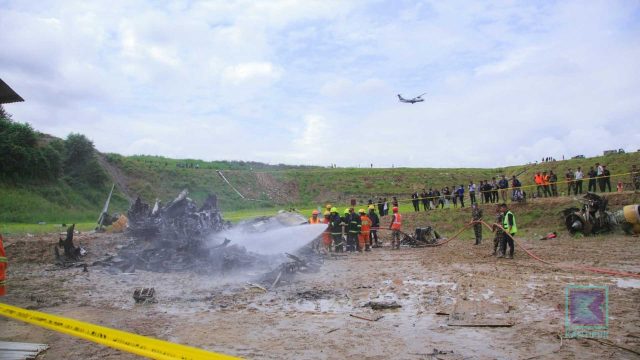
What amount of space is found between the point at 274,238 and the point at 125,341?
37.6 ft

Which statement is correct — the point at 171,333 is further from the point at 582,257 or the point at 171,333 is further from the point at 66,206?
the point at 66,206

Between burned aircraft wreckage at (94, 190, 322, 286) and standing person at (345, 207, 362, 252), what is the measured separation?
2184mm

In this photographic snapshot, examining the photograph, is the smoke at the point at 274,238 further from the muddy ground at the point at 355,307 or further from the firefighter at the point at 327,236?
the muddy ground at the point at 355,307

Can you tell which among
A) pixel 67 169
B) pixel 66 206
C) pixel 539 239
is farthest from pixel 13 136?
pixel 539 239

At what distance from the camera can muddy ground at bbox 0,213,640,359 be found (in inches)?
263

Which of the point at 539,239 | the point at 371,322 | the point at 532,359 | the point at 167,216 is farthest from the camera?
the point at 539,239

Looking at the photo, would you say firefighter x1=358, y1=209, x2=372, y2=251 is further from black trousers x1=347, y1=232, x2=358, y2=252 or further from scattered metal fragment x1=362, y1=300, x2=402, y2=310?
scattered metal fragment x1=362, y1=300, x2=402, y2=310

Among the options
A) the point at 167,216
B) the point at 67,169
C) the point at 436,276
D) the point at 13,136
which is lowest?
the point at 436,276

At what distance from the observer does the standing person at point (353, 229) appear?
18.3 metres

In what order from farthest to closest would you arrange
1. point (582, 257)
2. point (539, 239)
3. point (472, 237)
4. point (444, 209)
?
1. point (444, 209)
2. point (472, 237)
3. point (539, 239)
4. point (582, 257)

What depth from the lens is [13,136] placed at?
140 feet

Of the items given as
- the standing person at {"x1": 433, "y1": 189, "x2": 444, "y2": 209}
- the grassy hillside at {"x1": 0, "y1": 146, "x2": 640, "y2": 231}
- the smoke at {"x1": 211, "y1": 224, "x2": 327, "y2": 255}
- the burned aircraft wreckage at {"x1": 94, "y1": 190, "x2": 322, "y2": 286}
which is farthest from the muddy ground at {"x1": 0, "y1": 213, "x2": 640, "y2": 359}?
the grassy hillside at {"x1": 0, "y1": 146, "x2": 640, "y2": 231}

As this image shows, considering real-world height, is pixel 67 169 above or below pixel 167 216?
above

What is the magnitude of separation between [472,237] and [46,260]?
706 inches
